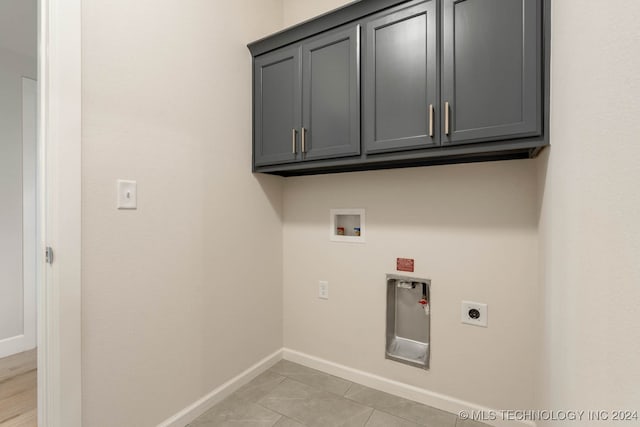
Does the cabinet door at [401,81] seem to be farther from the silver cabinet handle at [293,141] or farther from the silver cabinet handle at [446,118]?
the silver cabinet handle at [293,141]

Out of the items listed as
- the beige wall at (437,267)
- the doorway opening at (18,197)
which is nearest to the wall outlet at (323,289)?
the beige wall at (437,267)

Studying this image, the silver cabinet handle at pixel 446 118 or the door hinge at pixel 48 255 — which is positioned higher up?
the silver cabinet handle at pixel 446 118

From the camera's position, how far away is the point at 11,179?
8.16 ft

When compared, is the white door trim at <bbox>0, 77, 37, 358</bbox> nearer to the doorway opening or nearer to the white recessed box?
the doorway opening

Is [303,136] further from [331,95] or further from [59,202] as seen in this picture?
[59,202]

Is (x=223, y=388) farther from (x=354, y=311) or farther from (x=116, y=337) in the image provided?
(x=354, y=311)

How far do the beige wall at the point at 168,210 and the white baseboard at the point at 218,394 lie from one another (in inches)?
1.5

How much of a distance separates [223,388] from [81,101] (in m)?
1.73

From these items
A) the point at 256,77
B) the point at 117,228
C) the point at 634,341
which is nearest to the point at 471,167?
the point at 634,341

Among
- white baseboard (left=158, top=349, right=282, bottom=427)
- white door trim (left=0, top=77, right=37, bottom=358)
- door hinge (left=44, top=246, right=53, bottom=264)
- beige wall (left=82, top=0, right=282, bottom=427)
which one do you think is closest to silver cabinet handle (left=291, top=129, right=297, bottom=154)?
beige wall (left=82, top=0, right=282, bottom=427)

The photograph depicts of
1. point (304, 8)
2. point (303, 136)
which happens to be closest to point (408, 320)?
point (303, 136)

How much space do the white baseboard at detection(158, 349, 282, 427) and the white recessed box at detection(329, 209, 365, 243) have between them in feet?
3.44

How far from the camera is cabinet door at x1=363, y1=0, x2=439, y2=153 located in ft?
4.58

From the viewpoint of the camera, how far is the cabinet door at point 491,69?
3.84 feet
